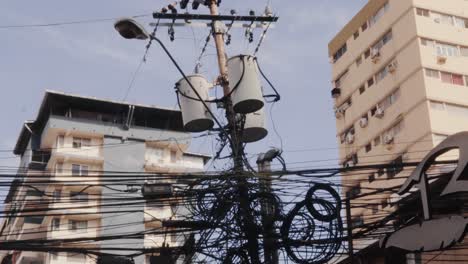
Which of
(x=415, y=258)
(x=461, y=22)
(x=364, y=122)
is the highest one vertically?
(x=461, y=22)

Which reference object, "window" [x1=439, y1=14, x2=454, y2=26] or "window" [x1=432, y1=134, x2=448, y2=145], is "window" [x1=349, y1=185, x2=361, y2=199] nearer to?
"window" [x1=432, y1=134, x2=448, y2=145]

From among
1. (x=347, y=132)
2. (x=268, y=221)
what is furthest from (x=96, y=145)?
(x=268, y=221)

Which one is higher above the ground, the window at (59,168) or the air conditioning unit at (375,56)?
the air conditioning unit at (375,56)

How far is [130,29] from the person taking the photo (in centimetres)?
1255

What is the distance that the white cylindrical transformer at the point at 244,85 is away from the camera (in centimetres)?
1444

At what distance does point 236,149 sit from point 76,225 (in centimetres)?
3062

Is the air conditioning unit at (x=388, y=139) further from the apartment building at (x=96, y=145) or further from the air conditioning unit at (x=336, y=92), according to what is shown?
the apartment building at (x=96, y=145)

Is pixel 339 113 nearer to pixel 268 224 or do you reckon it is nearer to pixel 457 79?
pixel 457 79

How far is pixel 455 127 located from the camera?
3953cm

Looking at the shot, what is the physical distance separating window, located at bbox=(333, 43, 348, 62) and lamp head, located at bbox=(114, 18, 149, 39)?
35504 millimetres

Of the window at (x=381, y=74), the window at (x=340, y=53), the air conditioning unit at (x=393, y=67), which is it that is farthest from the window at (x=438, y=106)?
the window at (x=340, y=53)

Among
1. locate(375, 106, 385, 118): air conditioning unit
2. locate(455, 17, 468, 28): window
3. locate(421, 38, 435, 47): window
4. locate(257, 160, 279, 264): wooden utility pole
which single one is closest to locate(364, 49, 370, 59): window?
locate(375, 106, 385, 118): air conditioning unit

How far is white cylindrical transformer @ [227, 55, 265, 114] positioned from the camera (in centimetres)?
1444

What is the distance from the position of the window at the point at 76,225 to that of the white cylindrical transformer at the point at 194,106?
29.0 m
